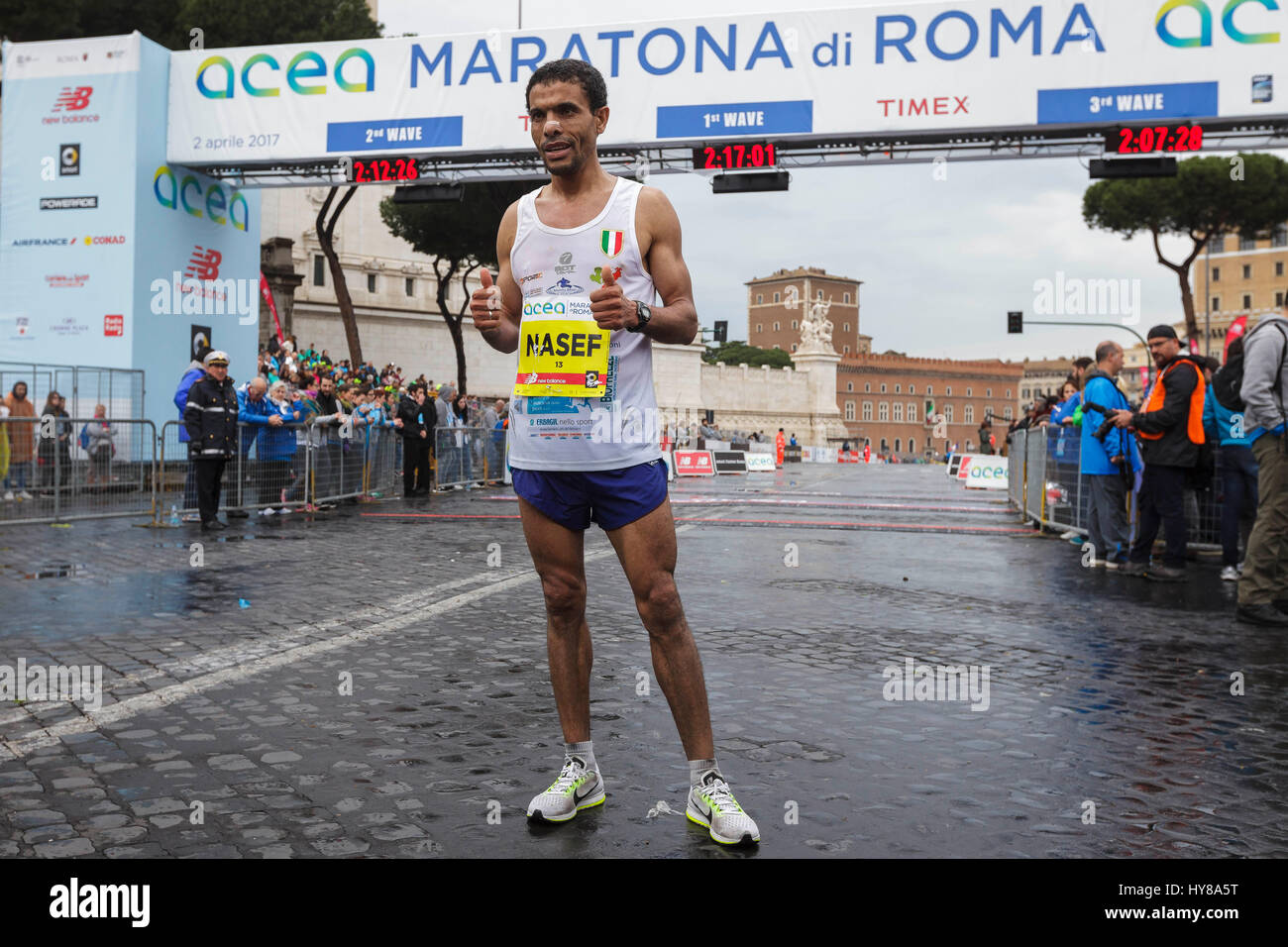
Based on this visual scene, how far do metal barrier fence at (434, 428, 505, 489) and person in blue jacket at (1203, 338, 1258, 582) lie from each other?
1213 cm

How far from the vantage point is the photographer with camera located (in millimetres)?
9719

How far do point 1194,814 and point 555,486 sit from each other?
6.49ft

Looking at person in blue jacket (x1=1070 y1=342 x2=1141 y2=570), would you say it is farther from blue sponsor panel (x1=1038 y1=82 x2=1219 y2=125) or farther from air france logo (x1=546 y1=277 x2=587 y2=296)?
blue sponsor panel (x1=1038 y1=82 x2=1219 y2=125)

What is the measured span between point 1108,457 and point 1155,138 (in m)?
9.89

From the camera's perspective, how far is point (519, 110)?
19.5m

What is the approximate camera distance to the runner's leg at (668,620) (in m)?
3.14

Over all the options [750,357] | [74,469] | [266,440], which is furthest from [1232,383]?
[750,357]

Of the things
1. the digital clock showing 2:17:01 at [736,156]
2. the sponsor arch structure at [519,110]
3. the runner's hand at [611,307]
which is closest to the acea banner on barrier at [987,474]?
the sponsor arch structure at [519,110]

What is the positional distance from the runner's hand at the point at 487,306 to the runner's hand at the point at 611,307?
0.32 meters

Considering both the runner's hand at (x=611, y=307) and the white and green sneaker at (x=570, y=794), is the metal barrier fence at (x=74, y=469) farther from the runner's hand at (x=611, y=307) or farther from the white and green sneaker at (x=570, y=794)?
the runner's hand at (x=611, y=307)

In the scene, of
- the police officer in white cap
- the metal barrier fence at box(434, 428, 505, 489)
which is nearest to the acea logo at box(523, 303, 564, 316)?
the police officer in white cap

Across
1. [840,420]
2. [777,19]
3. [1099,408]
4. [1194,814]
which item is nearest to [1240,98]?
[777,19]

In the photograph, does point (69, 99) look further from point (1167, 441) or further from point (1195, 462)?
point (1195, 462)
